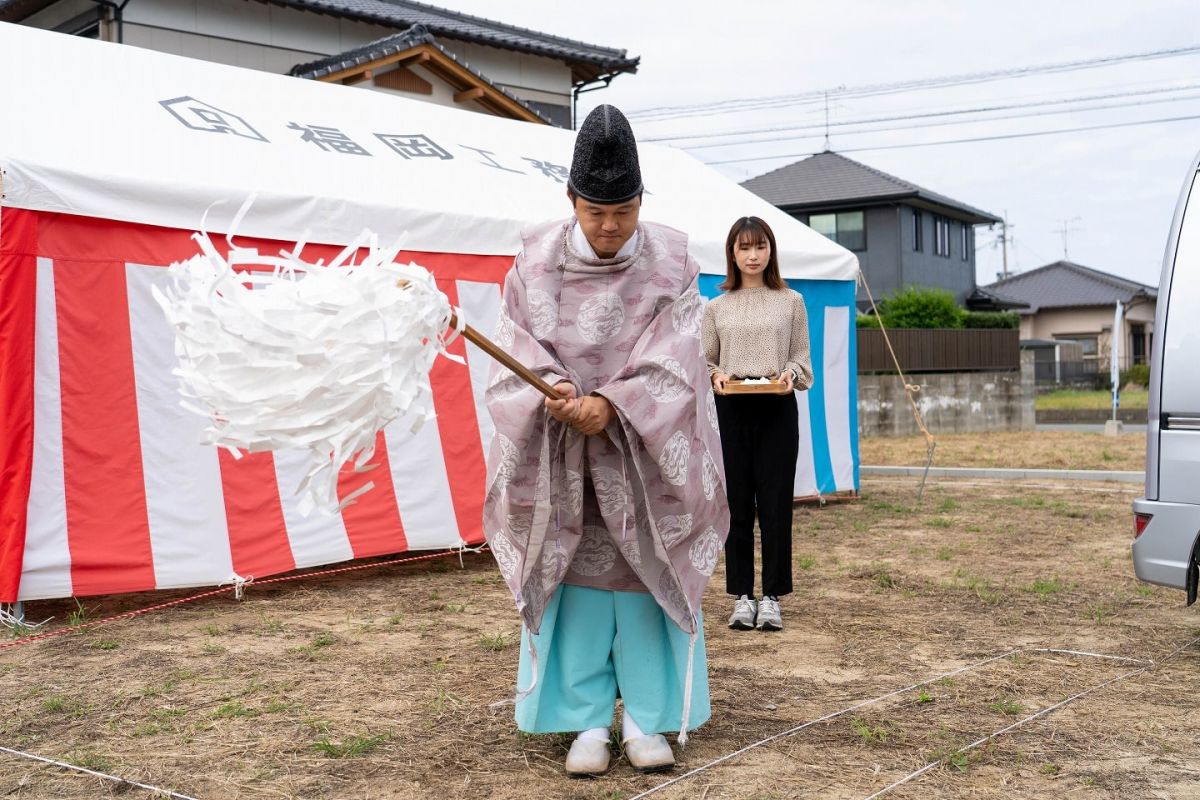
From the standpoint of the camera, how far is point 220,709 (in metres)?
3.28

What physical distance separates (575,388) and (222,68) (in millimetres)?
4524

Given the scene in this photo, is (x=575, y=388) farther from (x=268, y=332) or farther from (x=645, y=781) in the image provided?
(x=645, y=781)

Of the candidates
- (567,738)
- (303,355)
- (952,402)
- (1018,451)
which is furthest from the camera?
(952,402)

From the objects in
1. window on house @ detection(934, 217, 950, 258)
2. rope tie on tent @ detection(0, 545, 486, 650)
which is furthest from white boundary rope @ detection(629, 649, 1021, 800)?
window on house @ detection(934, 217, 950, 258)

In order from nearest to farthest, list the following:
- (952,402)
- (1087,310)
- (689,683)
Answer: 1. (689,683)
2. (952,402)
3. (1087,310)

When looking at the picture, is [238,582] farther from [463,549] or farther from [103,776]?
[103,776]

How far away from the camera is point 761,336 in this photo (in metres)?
4.43

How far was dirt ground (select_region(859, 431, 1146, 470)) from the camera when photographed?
1146cm

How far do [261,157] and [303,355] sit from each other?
139 inches

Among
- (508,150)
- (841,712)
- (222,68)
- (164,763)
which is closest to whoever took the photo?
(164,763)

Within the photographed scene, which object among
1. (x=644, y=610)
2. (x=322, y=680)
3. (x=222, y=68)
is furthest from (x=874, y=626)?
(x=222, y=68)

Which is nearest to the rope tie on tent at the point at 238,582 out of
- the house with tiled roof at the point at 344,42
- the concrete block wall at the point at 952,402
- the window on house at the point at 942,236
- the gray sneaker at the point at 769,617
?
the gray sneaker at the point at 769,617

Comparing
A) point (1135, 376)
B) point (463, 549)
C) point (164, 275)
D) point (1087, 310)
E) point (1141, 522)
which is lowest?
point (463, 549)

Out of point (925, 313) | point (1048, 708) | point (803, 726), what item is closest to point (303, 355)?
point (803, 726)
